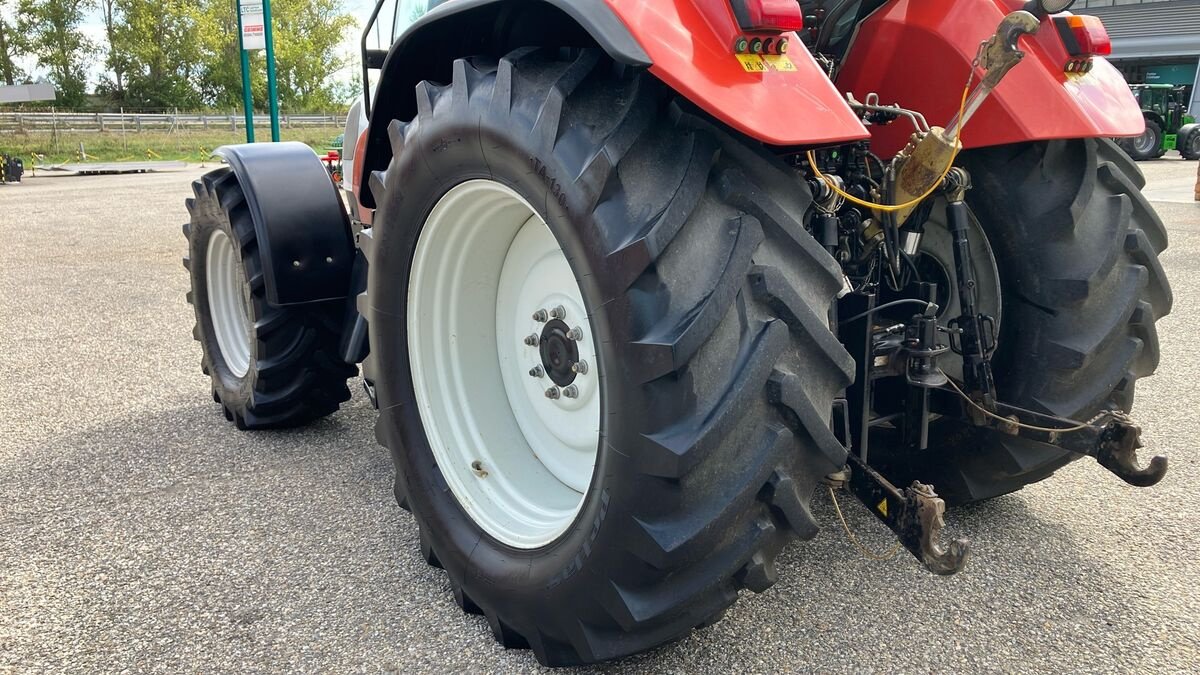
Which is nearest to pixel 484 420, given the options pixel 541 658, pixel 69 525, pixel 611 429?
pixel 541 658

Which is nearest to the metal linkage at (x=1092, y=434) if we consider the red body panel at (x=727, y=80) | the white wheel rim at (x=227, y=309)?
the red body panel at (x=727, y=80)

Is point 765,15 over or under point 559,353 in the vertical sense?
over

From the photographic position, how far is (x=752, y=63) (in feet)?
5.72

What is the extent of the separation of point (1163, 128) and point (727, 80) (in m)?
25.6

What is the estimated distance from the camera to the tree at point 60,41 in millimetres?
44781

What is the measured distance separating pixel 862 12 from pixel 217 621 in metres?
2.48

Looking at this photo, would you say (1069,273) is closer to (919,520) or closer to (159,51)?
(919,520)

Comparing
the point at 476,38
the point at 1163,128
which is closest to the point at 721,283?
the point at 476,38

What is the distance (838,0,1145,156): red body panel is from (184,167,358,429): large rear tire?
7.63 ft

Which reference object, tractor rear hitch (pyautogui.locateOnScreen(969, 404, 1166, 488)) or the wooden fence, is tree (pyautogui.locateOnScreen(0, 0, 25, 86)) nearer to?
the wooden fence

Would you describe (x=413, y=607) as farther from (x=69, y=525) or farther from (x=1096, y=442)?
(x=1096, y=442)

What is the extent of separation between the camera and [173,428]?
154 inches

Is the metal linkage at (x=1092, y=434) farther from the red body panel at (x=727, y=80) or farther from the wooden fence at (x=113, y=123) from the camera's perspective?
the wooden fence at (x=113, y=123)

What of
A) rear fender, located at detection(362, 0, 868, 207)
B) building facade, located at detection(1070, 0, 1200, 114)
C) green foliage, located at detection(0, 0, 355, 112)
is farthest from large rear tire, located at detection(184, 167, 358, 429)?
green foliage, located at detection(0, 0, 355, 112)
